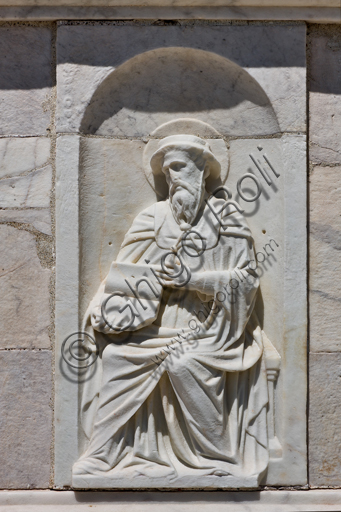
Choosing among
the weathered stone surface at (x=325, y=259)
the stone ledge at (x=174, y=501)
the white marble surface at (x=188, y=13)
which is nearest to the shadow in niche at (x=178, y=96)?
the white marble surface at (x=188, y=13)

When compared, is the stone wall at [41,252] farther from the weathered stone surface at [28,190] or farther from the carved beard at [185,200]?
the carved beard at [185,200]

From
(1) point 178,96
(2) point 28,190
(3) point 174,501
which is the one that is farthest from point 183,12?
(3) point 174,501

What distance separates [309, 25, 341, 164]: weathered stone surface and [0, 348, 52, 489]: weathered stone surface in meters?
1.83

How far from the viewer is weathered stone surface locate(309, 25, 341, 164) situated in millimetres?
3564

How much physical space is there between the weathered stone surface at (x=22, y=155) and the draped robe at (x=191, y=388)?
81cm

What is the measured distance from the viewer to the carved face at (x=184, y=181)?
3.45 meters

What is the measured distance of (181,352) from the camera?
3.35m

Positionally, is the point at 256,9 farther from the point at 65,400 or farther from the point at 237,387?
the point at 65,400

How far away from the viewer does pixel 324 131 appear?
357 cm

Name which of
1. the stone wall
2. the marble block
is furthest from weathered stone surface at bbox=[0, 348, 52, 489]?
the marble block

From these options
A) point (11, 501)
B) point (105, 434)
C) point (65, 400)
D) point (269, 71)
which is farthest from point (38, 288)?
point (269, 71)

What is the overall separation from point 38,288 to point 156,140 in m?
1.02

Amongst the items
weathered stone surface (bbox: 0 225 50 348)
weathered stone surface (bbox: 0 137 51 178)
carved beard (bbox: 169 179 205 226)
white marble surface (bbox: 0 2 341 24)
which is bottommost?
weathered stone surface (bbox: 0 225 50 348)

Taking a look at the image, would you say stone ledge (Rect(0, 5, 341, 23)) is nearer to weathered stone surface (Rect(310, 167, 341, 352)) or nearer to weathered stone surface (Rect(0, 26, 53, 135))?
weathered stone surface (Rect(0, 26, 53, 135))
